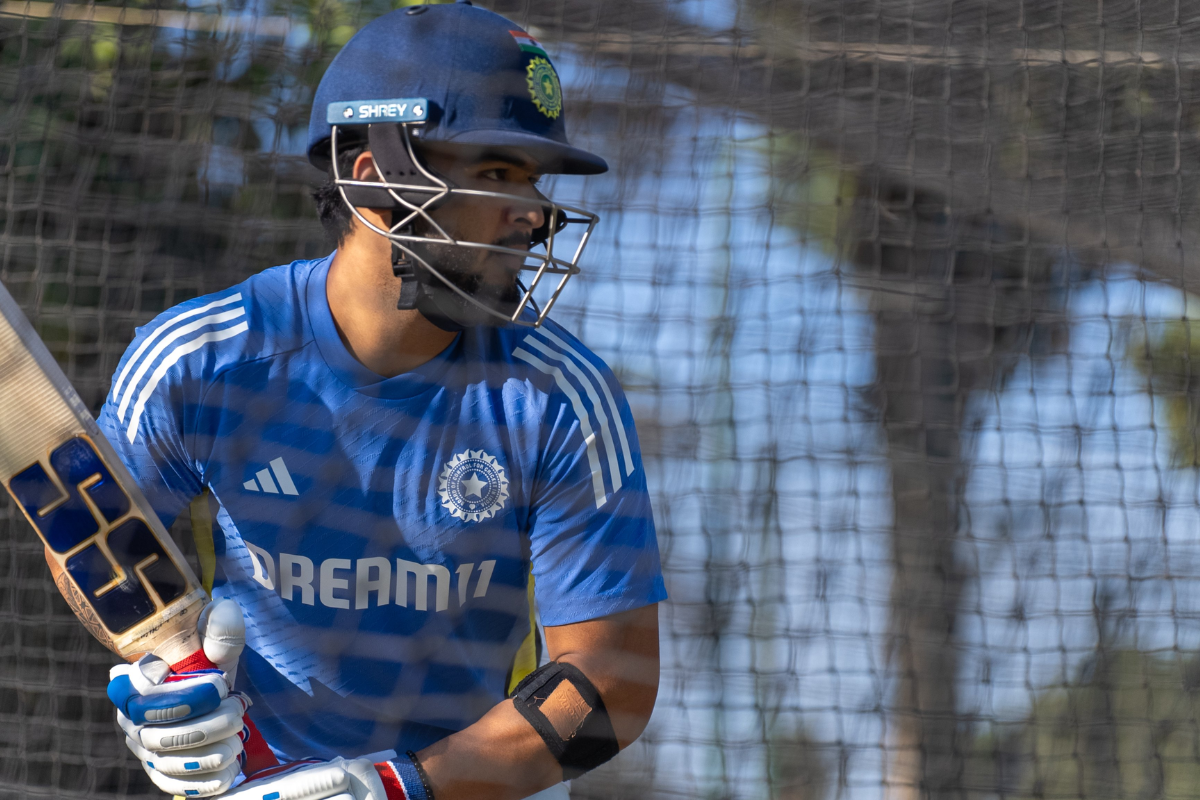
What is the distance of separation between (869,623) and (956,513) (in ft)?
2.02

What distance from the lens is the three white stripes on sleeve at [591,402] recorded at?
5.38 feet

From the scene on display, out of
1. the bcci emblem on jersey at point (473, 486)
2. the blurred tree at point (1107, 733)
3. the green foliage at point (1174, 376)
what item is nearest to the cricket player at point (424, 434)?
the bcci emblem on jersey at point (473, 486)

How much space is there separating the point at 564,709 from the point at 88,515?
0.77 metres

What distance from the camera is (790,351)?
2.92 metres

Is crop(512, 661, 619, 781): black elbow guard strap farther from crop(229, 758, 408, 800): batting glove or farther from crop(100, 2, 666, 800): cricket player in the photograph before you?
crop(229, 758, 408, 800): batting glove

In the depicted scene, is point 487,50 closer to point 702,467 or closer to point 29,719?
point 702,467

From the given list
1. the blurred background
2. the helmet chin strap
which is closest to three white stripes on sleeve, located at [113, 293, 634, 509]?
the helmet chin strap

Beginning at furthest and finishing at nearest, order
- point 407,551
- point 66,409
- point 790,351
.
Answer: point 790,351, point 407,551, point 66,409

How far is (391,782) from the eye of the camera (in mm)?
1485

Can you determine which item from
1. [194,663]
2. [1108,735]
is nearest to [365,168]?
[194,663]

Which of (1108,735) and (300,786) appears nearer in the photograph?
(300,786)

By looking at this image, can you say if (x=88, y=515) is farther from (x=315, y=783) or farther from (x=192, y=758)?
(x=315, y=783)

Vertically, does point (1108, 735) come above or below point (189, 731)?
below

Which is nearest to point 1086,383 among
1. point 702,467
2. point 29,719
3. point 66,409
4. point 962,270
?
point 962,270
